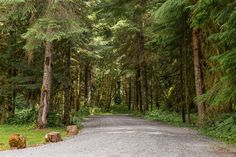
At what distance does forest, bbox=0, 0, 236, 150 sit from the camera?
14547 mm

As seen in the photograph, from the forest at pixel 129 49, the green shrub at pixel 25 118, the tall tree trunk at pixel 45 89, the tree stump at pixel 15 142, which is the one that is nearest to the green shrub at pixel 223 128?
the forest at pixel 129 49

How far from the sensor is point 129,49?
3950cm

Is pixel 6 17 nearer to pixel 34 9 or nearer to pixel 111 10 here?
pixel 34 9

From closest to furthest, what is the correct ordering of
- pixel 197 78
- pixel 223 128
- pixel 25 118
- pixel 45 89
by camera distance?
pixel 223 128 < pixel 45 89 < pixel 197 78 < pixel 25 118

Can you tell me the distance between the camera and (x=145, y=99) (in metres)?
37.5

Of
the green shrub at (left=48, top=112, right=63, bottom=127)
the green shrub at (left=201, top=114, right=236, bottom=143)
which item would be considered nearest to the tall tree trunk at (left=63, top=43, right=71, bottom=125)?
the green shrub at (left=48, top=112, right=63, bottom=127)

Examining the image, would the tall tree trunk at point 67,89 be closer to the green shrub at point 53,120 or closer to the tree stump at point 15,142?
the green shrub at point 53,120

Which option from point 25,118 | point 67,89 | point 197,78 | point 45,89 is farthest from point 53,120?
point 197,78

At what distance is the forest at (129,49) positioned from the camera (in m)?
14.5

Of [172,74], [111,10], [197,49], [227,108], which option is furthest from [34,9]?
[172,74]

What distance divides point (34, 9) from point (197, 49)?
854 centimetres

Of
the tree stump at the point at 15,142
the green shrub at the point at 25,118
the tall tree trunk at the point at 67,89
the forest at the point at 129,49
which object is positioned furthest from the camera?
the green shrub at the point at 25,118

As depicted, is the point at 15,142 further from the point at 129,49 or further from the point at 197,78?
the point at 129,49

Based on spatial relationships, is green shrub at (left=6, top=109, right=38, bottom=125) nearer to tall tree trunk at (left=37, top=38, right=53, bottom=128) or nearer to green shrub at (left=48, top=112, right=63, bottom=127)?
green shrub at (left=48, top=112, right=63, bottom=127)
